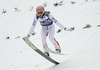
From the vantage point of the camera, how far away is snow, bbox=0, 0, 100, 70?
20.1ft

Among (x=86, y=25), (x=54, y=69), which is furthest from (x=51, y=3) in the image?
(x=54, y=69)

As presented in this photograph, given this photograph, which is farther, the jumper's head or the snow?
the snow

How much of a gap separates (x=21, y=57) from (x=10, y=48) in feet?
6.06

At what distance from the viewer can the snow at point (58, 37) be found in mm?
6129

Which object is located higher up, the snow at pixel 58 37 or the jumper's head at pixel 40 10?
the jumper's head at pixel 40 10

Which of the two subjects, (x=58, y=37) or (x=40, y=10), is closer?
(x=40, y=10)

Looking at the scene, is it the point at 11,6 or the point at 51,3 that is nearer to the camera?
the point at 51,3

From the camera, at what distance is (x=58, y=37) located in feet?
33.4

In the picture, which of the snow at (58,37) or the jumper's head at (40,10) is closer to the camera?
the jumper's head at (40,10)

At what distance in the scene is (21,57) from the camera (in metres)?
8.80

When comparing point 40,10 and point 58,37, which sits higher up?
point 40,10

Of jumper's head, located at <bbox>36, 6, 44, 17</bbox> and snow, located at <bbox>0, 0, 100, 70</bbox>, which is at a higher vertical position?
jumper's head, located at <bbox>36, 6, 44, 17</bbox>

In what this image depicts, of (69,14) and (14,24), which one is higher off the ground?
(69,14)

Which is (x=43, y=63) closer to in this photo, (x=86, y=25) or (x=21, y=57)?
(x=21, y=57)
